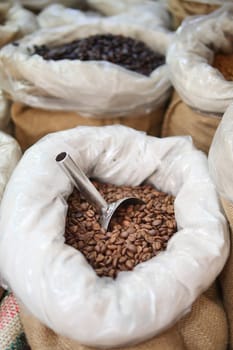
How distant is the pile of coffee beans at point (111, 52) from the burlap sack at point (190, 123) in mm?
122

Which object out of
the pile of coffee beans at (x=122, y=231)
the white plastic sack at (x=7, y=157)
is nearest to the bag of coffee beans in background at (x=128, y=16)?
the white plastic sack at (x=7, y=157)

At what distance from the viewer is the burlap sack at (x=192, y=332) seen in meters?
0.74

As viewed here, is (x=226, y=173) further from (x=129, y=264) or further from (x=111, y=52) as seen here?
(x=111, y=52)

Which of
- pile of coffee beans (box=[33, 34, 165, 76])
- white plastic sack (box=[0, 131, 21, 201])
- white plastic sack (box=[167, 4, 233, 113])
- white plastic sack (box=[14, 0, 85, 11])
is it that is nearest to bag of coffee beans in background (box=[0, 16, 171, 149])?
pile of coffee beans (box=[33, 34, 165, 76])

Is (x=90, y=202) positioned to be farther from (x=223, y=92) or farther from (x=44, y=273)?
(x=223, y=92)

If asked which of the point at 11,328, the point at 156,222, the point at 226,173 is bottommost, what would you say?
the point at 11,328

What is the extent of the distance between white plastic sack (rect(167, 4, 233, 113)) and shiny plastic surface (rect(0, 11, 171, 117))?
3.8 inches

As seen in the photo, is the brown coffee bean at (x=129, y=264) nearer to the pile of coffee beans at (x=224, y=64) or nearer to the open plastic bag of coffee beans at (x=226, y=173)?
the open plastic bag of coffee beans at (x=226, y=173)

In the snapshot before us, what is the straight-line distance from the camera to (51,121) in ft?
4.05

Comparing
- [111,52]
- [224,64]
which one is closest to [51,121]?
[111,52]

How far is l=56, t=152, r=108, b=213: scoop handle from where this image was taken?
79cm

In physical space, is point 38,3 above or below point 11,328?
above

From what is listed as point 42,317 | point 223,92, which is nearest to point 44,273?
point 42,317

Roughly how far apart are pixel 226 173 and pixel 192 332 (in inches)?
10.5
